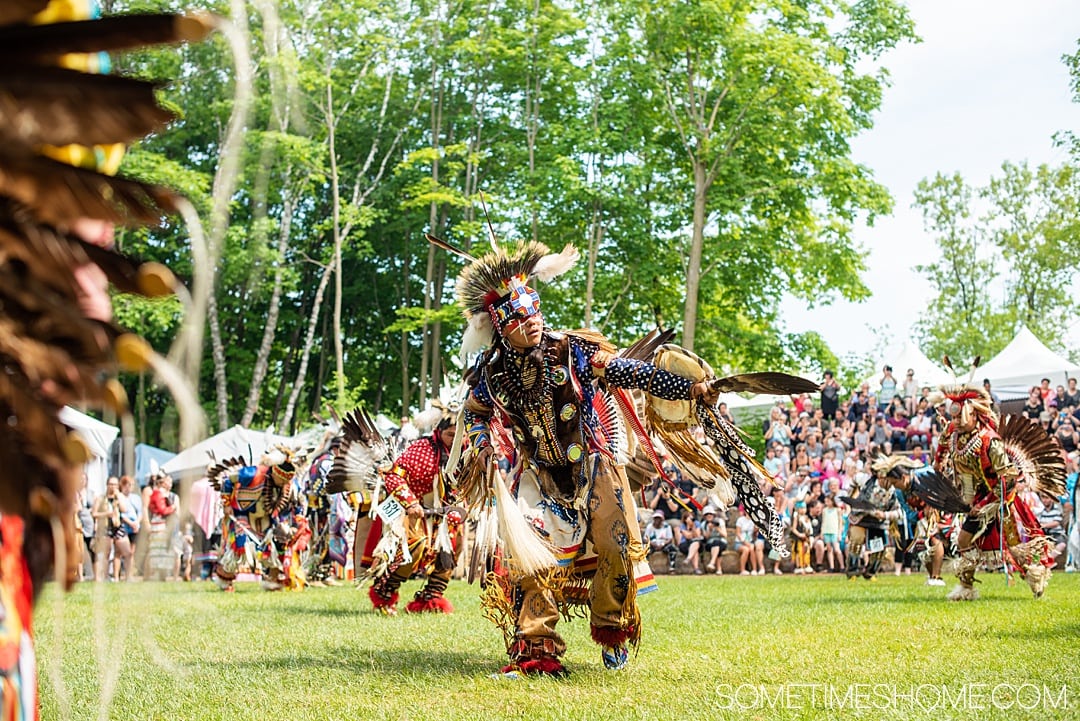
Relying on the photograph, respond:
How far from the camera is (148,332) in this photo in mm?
22125

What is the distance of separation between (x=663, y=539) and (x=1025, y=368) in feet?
25.7

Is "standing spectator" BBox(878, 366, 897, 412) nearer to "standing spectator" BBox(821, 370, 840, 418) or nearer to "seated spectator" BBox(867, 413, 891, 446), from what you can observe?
"standing spectator" BBox(821, 370, 840, 418)

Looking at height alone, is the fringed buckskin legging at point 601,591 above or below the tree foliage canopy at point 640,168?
below

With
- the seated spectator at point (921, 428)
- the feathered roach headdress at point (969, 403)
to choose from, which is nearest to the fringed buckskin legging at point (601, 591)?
the feathered roach headdress at point (969, 403)

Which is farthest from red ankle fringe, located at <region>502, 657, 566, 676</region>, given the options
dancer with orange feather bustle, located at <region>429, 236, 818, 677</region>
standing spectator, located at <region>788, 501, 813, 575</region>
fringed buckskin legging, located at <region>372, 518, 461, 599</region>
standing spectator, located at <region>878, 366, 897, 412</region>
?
standing spectator, located at <region>878, 366, 897, 412</region>

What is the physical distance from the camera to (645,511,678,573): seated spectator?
716 inches

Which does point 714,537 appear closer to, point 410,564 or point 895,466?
point 895,466

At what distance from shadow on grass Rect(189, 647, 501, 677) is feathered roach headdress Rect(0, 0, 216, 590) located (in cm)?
459

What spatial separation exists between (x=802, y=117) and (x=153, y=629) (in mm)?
18261

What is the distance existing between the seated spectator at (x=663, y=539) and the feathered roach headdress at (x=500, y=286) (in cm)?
1266

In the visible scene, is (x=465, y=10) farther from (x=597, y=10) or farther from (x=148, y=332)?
(x=148, y=332)

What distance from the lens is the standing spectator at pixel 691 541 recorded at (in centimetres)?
A: 1788

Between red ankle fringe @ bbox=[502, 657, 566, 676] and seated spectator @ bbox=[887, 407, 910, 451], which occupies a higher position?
seated spectator @ bbox=[887, 407, 910, 451]

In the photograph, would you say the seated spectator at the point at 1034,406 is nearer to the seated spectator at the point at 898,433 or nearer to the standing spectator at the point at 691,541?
the seated spectator at the point at 898,433
